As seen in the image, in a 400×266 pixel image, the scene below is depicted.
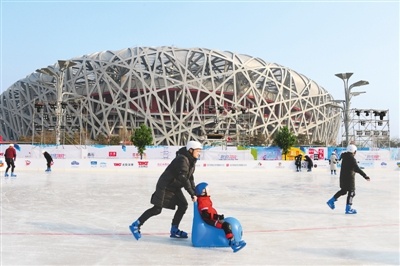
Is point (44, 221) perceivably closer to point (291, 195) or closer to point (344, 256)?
point (344, 256)

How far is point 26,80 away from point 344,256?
7746cm

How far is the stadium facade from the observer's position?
2525 inches

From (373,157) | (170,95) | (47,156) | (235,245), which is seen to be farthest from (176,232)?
(170,95)

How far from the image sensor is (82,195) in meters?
12.1

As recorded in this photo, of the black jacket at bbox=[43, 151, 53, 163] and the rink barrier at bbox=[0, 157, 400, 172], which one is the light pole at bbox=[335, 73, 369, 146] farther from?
the black jacket at bbox=[43, 151, 53, 163]

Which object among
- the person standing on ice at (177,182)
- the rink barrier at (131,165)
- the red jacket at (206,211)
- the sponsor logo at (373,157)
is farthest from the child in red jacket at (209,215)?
the sponsor logo at (373,157)

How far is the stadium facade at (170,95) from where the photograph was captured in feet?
210

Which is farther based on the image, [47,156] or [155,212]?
[47,156]

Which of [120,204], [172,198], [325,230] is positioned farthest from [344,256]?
[120,204]

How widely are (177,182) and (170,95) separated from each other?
6201cm

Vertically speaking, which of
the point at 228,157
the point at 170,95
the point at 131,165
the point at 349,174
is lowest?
the point at 131,165

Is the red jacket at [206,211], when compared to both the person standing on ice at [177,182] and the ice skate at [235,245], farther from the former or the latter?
the ice skate at [235,245]

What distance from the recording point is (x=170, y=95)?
6731 centimetres

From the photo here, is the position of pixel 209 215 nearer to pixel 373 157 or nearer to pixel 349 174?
pixel 349 174
